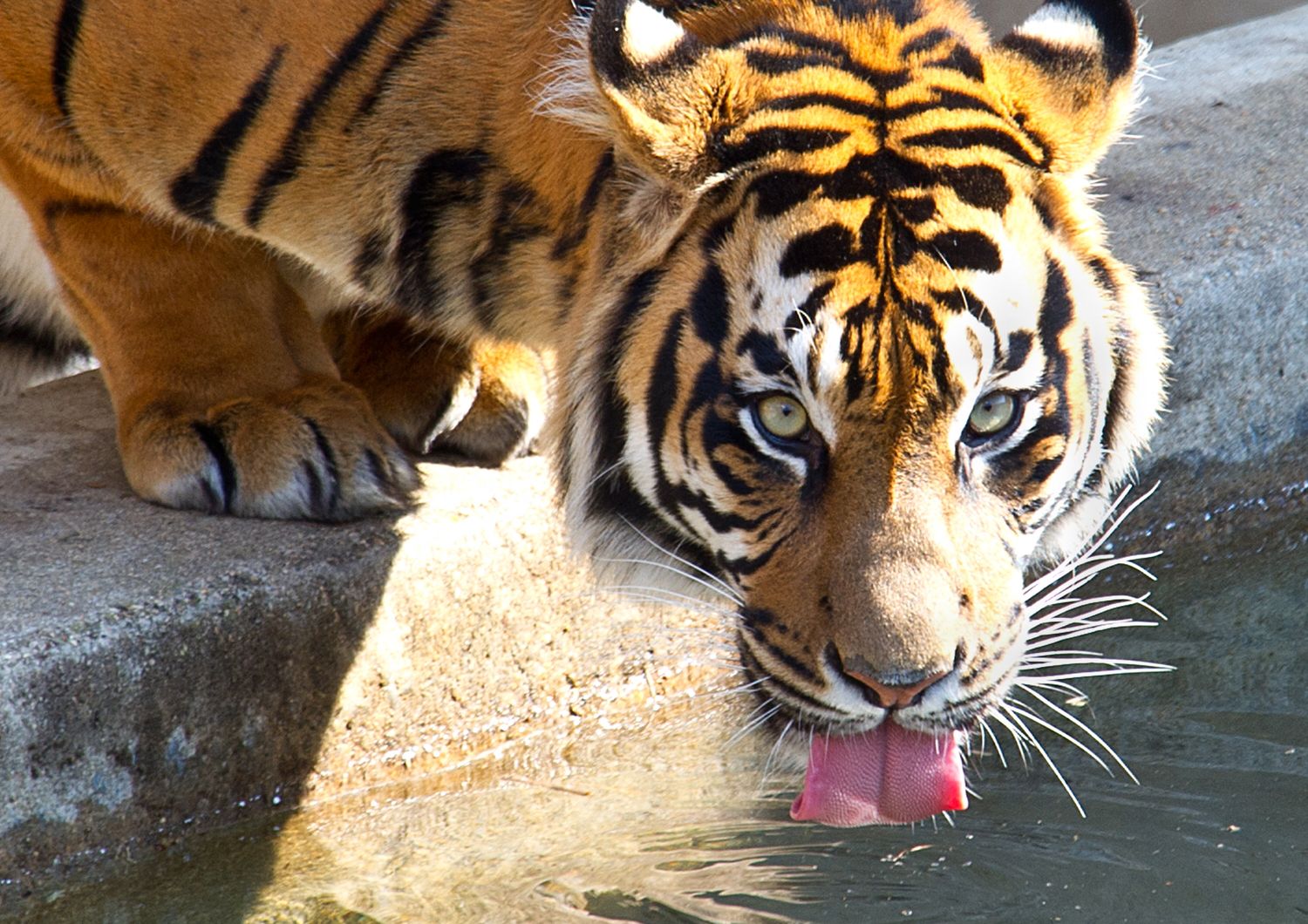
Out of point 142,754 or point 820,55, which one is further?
point 142,754

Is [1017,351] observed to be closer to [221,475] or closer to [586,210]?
[586,210]

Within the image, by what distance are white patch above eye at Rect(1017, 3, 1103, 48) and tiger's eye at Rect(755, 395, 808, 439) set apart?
0.50 meters

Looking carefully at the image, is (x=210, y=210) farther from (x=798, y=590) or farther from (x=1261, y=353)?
(x=1261, y=353)

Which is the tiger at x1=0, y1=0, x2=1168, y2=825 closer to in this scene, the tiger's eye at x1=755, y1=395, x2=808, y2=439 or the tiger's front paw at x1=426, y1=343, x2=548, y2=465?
the tiger's eye at x1=755, y1=395, x2=808, y2=439

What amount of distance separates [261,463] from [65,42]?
0.57 meters

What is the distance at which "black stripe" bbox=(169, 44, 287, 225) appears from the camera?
199 centimetres

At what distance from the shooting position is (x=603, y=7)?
1627 mm

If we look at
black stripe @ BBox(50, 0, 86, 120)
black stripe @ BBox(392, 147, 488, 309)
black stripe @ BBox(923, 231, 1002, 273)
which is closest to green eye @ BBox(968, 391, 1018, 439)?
black stripe @ BBox(923, 231, 1002, 273)

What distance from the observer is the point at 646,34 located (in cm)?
165

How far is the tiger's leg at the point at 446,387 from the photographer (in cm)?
243

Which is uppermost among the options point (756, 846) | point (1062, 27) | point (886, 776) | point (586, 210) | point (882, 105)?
point (1062, 27)

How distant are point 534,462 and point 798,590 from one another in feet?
2.94

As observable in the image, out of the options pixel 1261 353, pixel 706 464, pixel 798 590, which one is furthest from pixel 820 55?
pixel 1261 353

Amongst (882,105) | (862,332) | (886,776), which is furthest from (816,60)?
(886,776)
